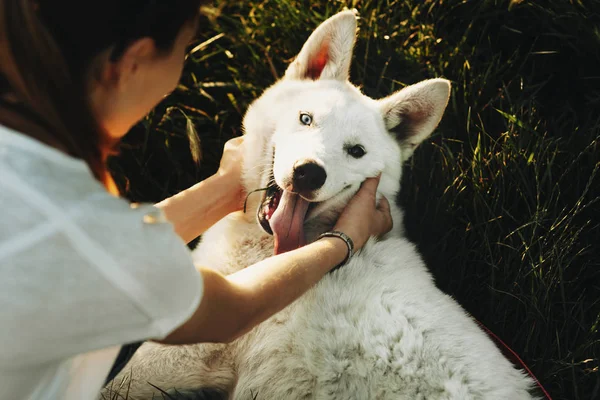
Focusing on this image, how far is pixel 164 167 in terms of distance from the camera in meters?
3.23

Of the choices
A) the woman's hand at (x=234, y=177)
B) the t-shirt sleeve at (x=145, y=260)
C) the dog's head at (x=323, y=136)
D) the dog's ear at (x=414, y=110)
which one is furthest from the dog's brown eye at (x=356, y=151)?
the t-shirt sleeve at (x=145, y=260)

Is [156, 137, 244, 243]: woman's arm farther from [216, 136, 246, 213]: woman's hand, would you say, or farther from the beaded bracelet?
the beaded bracelet

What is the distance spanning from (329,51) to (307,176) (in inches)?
28.8

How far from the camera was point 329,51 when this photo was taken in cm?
254

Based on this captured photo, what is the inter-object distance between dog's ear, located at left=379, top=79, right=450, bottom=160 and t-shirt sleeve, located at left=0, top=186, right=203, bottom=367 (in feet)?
4.98

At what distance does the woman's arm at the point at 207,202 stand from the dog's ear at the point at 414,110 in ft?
2.37

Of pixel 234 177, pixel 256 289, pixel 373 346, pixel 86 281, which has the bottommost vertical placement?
pixel 373 346

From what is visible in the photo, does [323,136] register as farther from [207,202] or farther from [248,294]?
[248,294]

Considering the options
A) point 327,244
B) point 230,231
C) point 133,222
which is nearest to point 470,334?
point 327,244

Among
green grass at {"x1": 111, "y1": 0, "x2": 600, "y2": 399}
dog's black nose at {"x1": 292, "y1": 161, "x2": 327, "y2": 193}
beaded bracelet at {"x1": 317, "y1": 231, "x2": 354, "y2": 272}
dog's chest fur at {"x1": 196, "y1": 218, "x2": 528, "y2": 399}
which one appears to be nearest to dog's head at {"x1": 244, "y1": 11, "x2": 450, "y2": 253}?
dog's black nose at {"x1": 292, "y1": 161, "x2": 327, "y2": 193}

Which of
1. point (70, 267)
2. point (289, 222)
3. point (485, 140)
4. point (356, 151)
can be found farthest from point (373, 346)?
→ point (485, 140)

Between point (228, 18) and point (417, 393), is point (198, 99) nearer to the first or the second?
point (228, 18)

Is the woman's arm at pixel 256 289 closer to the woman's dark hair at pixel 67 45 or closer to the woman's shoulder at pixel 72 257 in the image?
the woman's shoulder at pixel 72 257

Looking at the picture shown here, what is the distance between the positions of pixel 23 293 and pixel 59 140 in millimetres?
322
